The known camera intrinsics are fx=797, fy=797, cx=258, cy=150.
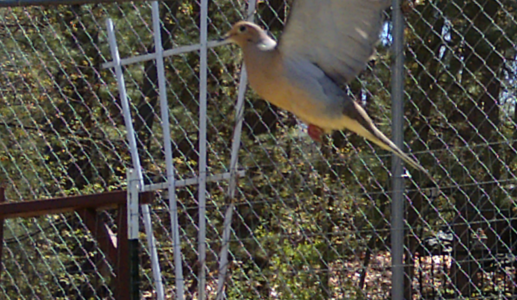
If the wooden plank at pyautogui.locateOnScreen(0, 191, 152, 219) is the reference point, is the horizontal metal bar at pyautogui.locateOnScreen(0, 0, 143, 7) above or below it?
above

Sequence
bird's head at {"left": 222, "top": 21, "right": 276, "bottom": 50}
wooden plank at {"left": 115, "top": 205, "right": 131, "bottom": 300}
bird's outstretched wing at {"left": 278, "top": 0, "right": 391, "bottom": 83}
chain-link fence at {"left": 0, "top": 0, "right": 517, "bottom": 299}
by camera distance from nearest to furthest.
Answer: bird's outstretched wing at {"left": 278, "top": 0, "right": 391, "bottom": 83} < bird's head at {"left": 222, "top": 21, "right": 276, "bottom": 50} < wooden plank at {"left": 115, "top": 205, "right": 131, "bottom": 300} < chain-link fence at {"left": 0, "top": 0, "right": 517, "bottom": 299}

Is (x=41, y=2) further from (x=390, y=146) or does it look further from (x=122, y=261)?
(x=390, y=146)

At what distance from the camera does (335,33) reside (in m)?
1.81

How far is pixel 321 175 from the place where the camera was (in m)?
2.39

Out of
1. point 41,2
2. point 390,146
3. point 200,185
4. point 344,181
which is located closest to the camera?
point 390,146

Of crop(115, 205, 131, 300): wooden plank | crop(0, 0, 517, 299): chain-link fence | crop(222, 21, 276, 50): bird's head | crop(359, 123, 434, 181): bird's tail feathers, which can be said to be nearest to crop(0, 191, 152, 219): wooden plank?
crop(115, 205, 131, 300): wooden plank

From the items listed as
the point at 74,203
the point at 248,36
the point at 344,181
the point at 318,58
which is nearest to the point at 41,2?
the point at 74,203

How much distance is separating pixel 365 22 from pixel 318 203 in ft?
2.86

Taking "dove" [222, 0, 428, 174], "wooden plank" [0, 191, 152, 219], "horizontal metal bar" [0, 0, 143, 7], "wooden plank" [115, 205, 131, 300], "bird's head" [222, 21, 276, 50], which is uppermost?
"horizontal metal bar" [0, 0, 143, 7]

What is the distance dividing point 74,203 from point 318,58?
28.4 inches

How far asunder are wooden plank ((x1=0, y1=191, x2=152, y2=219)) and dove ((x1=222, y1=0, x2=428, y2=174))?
1.56 ft

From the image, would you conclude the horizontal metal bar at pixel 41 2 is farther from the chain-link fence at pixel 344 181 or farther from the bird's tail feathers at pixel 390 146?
the bird's tail feathers at pixel 390 146

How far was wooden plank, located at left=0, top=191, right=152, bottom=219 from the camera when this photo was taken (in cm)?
201

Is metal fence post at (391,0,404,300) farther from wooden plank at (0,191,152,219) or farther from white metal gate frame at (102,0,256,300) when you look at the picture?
wooden plank at (0,191,152,219)
